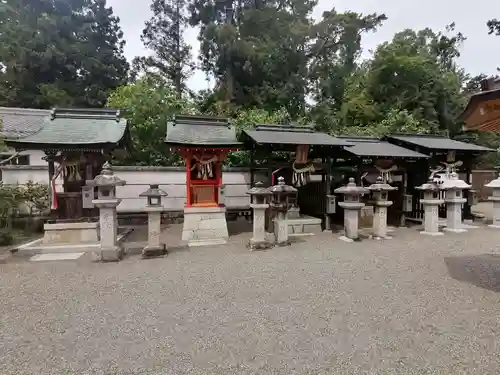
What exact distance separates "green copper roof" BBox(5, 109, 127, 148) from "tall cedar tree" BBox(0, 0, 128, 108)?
14750 mm

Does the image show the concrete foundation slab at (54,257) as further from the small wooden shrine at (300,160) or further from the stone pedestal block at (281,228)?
the small wooden shrine at (300,160)

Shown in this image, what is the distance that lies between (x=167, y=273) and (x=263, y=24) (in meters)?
20.8

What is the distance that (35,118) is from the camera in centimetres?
1703

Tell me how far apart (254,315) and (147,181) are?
917 cm

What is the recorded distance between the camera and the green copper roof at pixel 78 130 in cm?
777

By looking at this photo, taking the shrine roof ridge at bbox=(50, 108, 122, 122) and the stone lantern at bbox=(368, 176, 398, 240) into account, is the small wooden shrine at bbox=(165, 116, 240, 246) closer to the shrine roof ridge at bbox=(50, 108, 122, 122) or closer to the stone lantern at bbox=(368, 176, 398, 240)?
the shrine roof ridge at bbox=(50, 108, 122, 122)

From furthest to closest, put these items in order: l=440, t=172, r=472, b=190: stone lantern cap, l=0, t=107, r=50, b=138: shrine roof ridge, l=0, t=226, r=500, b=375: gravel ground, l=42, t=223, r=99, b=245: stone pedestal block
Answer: l=0, t=107, r=50, b=138: shrine roof ridge
l=440, t=172, r=472, b=190: stone lantern cap
l=42, t=223, r=99, b=245: stone pedestal block
l=0, t=226, r=500, b=375: gravel ground

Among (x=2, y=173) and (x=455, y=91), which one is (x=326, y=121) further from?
(x=2, y=173)

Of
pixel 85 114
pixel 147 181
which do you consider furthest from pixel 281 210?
pixel 85 114

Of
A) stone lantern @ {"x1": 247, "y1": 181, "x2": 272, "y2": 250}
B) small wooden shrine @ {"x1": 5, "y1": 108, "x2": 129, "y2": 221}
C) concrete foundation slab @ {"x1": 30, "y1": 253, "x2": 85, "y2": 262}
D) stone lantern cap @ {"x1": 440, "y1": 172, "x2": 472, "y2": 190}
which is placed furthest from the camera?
stone lantern cap @ {"x1": 440, "y1": 172, "x2": 472, "y2": 190}

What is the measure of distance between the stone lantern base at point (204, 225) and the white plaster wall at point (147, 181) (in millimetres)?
3219

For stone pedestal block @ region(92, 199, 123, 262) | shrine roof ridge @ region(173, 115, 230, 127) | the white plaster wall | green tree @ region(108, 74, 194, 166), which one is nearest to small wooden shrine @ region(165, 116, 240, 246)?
shrine roof ridge @ region(173, 115, 230, 127)

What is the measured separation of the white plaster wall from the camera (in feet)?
37.9

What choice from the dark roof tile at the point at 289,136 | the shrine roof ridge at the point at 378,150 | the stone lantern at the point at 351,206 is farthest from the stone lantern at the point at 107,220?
the shrine roof ridge at the point at 378,150
